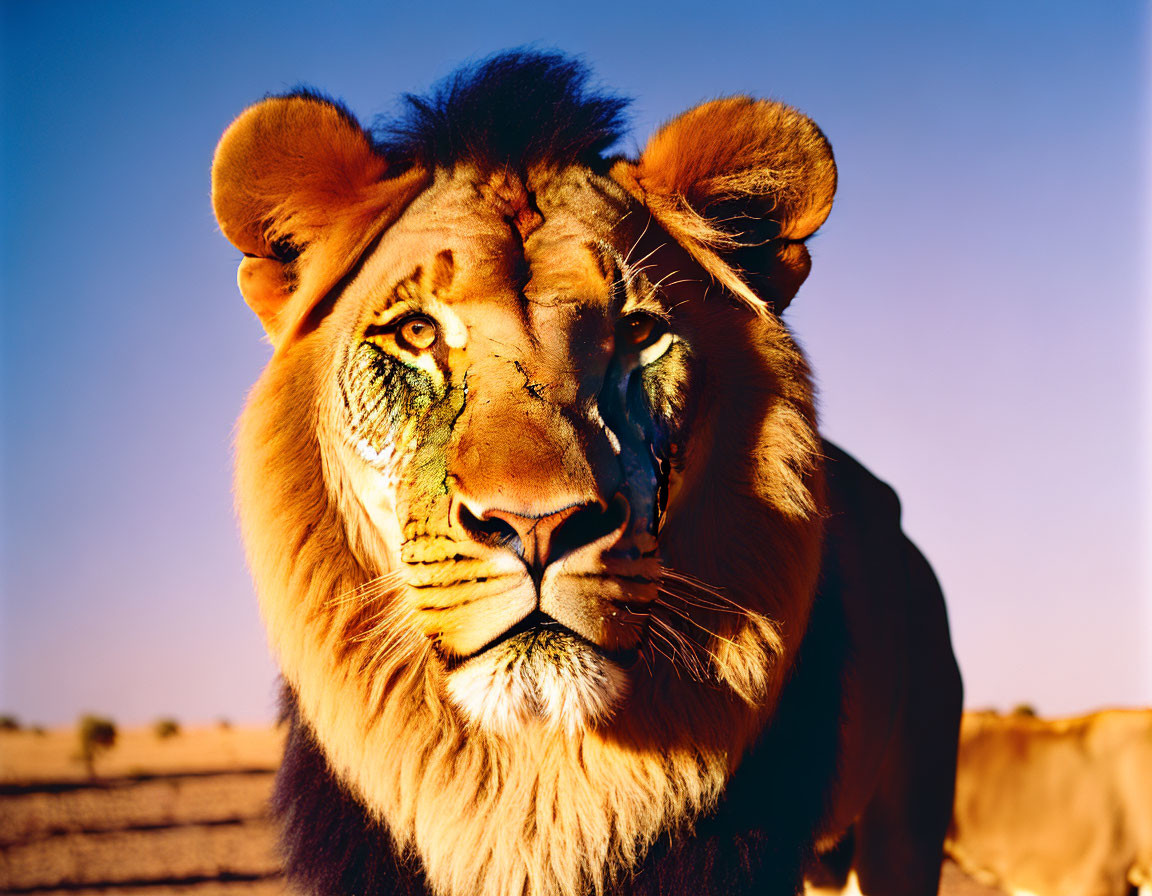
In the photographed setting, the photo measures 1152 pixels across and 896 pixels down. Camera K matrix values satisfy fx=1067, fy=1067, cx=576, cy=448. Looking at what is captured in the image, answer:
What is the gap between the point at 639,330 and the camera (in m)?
2.39

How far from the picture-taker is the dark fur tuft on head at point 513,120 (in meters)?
2.55

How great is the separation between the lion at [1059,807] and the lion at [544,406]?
6.15 meters

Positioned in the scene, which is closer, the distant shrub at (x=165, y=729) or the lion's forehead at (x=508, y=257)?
the lion's forehead at (x=508, y=257)

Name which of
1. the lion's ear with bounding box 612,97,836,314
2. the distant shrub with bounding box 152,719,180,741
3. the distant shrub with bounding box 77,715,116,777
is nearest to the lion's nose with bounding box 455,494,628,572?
the lion's ear with bounding box 612,97,836,314

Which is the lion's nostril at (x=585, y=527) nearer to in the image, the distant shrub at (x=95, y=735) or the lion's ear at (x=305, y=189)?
the lion's ear at (x=305, y=189)

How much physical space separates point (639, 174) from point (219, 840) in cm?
814

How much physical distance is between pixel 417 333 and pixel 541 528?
0.68 metres

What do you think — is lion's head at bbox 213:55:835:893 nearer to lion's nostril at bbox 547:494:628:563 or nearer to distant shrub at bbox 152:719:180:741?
lion's nostril at bbox 547:494:628:563

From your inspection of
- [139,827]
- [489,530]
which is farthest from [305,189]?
[139,827]

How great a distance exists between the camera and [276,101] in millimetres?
2496

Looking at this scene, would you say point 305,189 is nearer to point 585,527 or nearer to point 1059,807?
point 585,527

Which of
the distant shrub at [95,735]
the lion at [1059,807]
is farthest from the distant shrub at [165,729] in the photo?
the lion at [1059,807]

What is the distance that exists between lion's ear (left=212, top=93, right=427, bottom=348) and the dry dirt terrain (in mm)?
3635

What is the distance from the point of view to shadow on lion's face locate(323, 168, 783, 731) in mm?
1938
